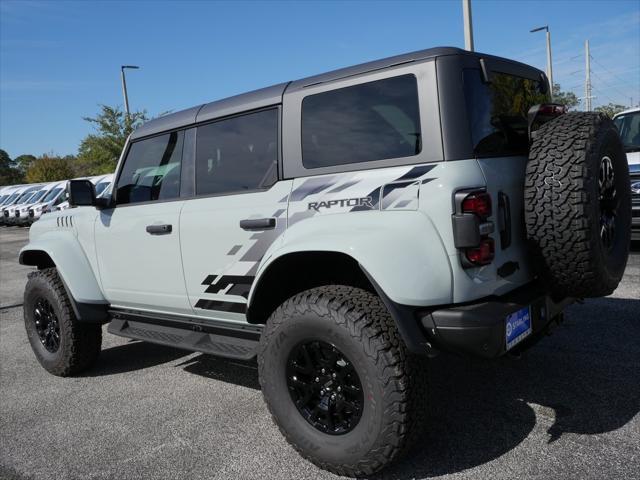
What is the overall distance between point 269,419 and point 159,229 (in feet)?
4.57

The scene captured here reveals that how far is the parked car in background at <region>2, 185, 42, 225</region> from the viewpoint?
1018 inches

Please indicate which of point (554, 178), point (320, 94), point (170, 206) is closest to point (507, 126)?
point (554, 178)

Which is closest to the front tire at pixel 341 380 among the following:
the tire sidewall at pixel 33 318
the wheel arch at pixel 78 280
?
the wheel arch at pixel 78 280

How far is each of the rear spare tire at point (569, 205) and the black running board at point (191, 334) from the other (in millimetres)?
1640

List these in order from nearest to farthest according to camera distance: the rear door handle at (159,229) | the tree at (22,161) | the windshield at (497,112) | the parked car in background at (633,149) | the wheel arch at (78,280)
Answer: the windshield at (497,112) → the rear door handle at (159,229) → the wheel arch at (78,280) → the parked car in background at (633,149) → the tree at (22,161)

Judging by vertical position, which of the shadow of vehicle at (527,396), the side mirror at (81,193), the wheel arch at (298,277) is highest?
the side mirror at (81,193)

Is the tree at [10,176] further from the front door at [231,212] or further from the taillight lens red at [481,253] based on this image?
the taillight lens red at [481,253]

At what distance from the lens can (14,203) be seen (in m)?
28.1

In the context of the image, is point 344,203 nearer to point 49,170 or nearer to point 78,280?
point 78,280

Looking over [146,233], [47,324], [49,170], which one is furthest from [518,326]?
[49,170]

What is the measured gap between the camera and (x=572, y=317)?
4.95m

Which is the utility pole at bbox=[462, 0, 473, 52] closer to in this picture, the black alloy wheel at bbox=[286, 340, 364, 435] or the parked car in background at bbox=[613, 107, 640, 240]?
the parked car in background at bbox=[613, 107, 640, 240]

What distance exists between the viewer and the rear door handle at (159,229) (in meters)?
3.60

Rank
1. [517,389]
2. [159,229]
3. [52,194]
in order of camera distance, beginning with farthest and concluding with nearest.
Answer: [52,194]
[159,229]
[517,389]
